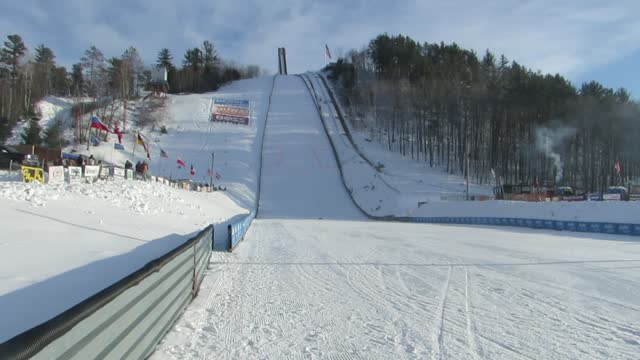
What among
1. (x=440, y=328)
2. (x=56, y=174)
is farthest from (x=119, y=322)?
(x=56, y=174)

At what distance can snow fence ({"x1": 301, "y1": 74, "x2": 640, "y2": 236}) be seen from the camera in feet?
69.5

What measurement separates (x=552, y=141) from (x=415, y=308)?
5451 centimetres

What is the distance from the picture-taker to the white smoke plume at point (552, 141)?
2124 inches

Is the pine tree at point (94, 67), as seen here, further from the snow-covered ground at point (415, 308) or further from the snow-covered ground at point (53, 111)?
the snow-covered ground at point (415, 308)

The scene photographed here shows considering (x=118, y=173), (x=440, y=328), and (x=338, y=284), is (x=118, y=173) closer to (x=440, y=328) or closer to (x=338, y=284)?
(x=338, y=284)

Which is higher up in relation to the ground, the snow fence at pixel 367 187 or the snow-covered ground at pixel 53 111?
the snow-covered ground at pixel 53 111

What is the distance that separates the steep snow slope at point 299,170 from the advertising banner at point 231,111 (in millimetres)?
4289

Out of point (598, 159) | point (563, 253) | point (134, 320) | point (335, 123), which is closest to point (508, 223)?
point (563, 253)

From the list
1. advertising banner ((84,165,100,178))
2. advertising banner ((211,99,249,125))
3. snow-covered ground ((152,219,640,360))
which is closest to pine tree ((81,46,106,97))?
advertising banner ((211,99,249,125))

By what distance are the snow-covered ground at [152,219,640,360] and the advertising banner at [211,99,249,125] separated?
6178 centimetres

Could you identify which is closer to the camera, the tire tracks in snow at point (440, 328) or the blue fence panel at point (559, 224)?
the tire tracks in snow at point (440, 328)

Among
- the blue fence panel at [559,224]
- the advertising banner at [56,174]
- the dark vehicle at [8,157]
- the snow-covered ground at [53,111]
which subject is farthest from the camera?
the snow-covered ground at [53,111]

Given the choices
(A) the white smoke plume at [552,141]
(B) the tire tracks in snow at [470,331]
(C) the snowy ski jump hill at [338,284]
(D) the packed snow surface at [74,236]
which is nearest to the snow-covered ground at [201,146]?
Answer: (D) the packed snow surface at [74,236]

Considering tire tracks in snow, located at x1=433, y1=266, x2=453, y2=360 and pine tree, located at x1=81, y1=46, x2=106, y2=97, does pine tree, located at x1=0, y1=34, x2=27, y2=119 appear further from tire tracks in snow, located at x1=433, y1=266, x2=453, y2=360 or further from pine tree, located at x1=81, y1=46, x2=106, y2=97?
tire tracks in snow, located at x1=433, y1=266, x2=453, y2=360
